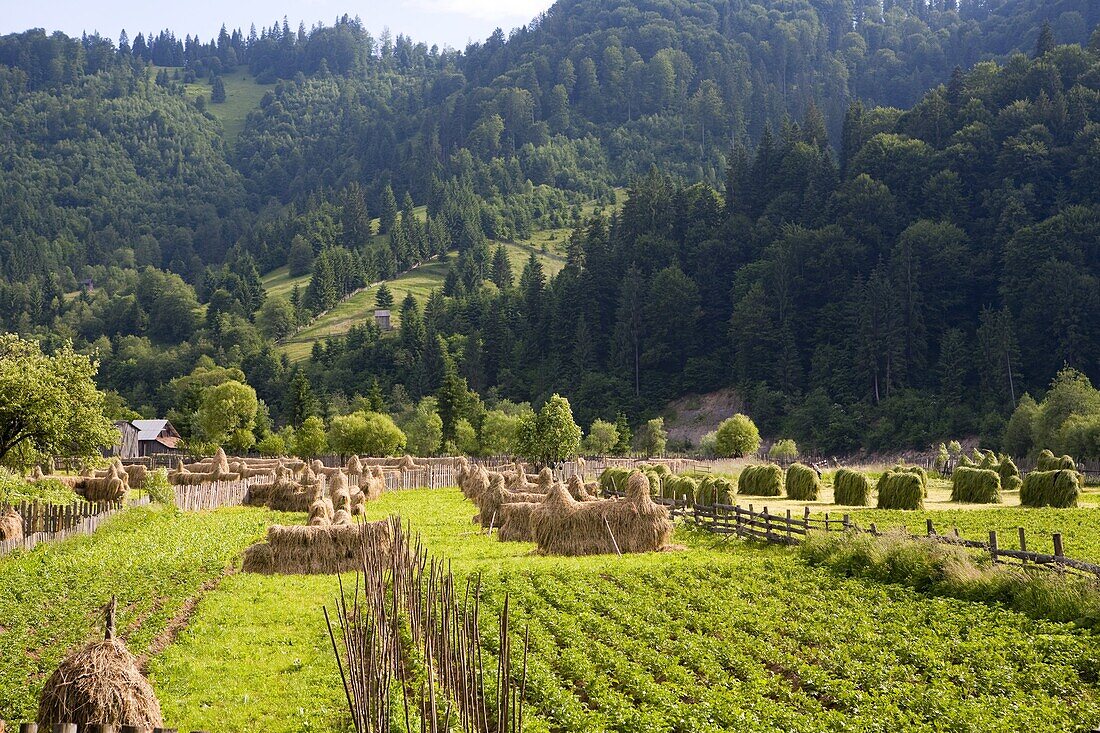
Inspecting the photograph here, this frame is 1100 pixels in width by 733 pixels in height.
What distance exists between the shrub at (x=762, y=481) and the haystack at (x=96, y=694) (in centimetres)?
4633

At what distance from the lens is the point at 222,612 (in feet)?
76.3

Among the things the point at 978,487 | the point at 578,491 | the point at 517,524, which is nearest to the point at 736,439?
the point at 978,487

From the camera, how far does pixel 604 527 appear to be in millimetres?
33688

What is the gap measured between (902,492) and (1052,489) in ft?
20.1

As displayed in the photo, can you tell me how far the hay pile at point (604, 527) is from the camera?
110 feet

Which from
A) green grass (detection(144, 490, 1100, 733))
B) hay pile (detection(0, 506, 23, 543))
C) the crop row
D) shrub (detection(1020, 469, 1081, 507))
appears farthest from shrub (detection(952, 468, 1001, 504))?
hay pile (detection(0, 506, 23, 543))

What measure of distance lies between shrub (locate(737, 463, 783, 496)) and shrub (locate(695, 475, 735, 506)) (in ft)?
22.2

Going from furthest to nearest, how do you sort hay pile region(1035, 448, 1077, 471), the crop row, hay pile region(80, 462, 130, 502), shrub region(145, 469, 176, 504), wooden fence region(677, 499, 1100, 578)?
hay pile region(1035, 448, 1077, 471)
hay pile region(80, 462, 130, 502)
shrub region(145, 469, 176, 504)
wooden fence region(677, 499, 1100, 578)
the crop row

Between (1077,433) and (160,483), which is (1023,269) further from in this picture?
(160,483)

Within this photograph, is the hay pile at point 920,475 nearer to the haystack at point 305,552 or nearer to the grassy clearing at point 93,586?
the haystack at point 305,552

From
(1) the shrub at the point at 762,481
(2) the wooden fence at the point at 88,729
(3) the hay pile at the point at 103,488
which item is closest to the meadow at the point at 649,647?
(2) the wooden fence at the point at 88,729

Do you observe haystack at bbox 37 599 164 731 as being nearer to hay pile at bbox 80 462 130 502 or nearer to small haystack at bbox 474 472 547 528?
small haystack at bbox 474 472 547 528

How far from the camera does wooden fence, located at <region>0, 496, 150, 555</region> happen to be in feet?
105

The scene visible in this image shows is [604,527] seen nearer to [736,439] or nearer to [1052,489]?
[1052,489]
